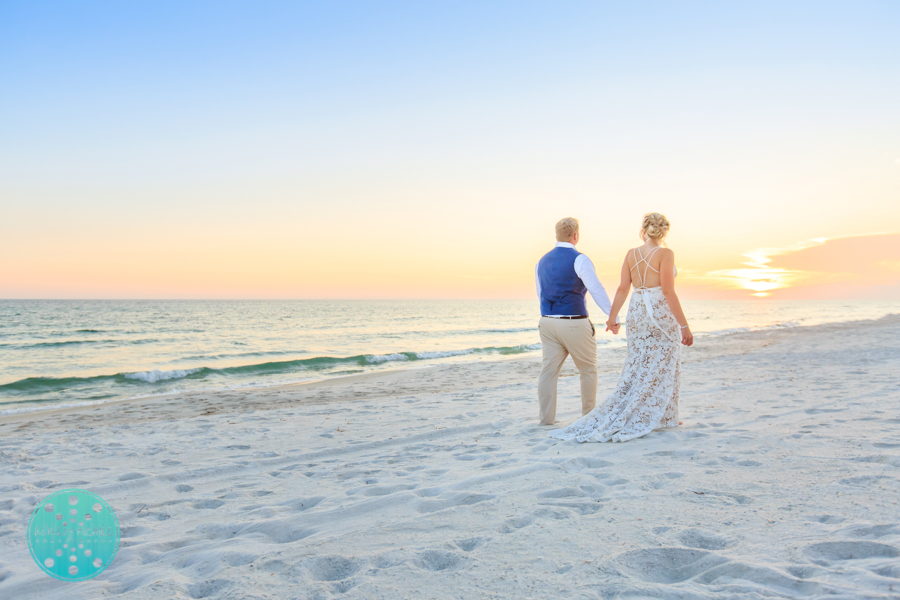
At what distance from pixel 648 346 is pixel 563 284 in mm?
985

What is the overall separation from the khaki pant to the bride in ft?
1.06

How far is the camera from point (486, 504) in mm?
3139

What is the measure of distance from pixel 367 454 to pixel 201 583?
2454 mm

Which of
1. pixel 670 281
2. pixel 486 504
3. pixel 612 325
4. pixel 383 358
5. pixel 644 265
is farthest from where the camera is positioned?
pixel 383 358

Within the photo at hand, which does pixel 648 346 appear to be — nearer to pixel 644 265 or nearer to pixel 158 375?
pixel 644 265

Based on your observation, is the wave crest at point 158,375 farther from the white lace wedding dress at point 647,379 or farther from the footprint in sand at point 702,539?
the footprint in sand at point 702,539

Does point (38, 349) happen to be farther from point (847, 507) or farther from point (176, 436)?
point (847, 507)

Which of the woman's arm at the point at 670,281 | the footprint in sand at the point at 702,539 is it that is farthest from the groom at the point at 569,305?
the footprint in sand at the point at 702,539

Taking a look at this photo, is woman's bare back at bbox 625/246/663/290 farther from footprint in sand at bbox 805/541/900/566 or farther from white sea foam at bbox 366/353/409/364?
white sea foam at bbox 366/353/409/364

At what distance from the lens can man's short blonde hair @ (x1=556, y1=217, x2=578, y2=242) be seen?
16.8ft

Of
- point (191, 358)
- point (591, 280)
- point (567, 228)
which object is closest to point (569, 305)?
point (591, 280)

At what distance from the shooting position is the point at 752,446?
4.04 meters

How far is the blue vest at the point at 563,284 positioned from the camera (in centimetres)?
504

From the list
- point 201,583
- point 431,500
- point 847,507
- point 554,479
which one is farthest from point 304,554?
point 847,507
